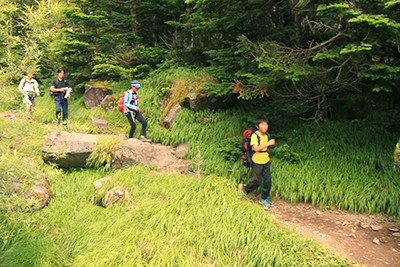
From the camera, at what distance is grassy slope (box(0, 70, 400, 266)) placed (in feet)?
12.4

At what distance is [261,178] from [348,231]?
66.8 inches

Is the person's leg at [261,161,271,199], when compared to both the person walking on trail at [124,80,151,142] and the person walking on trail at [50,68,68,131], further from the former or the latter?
the person walking on trail at [50,68,68,131]

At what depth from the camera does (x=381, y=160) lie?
538 centimetres

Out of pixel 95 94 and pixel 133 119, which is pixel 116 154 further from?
pixel 95 94

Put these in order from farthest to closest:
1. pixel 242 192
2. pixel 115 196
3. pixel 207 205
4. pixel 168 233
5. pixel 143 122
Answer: pixel 143 122 < pixel 115 196 < pixel 242 192 < pixel 207 205 < pixel 168 233

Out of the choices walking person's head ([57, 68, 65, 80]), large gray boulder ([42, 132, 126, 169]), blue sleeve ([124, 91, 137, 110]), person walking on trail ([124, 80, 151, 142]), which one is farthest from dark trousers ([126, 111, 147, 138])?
walking person's head ([57, 68, 65, 80])

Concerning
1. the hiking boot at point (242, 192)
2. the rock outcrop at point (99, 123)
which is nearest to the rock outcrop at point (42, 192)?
the rock outcrop at point (99, 123)

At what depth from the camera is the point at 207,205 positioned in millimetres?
4594

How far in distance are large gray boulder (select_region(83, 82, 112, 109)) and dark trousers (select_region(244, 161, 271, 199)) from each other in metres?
7.64

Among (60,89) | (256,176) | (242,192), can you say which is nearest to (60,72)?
(60,89)

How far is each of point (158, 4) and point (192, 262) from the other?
1030cm

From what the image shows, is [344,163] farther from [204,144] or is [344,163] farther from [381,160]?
[204,144]

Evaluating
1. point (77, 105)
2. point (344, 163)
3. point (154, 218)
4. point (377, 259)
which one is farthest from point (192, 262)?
point (77, 105)

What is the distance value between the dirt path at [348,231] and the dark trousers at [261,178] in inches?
16.8
